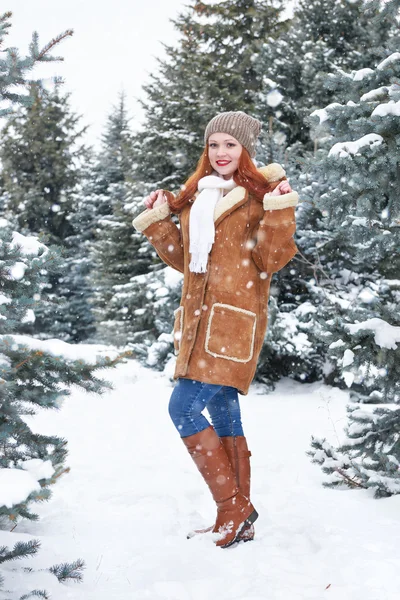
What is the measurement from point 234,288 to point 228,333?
25cm

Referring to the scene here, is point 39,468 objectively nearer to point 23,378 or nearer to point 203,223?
point 23,378

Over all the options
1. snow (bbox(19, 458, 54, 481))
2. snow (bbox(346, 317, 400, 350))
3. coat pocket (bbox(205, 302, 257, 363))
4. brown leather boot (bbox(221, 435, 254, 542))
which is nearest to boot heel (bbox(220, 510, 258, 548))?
brown leather boot (bbox(221, 435, 254, 542))

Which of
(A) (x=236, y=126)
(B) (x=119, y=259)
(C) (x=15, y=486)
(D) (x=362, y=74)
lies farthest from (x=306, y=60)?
(C) (x=15, y=486)

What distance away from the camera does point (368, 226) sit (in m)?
3.28

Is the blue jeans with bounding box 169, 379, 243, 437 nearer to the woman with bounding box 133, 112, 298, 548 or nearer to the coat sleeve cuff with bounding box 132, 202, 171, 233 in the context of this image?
the woman with bounding box 133, 112, 298, 548

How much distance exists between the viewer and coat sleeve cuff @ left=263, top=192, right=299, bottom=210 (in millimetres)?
2707

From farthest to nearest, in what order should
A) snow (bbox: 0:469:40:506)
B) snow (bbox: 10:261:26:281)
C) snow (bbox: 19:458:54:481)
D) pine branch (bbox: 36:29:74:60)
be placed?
pine branch (bbox: 36:29:74:60)
snow (bbox: 10:261:26:281)
snow (bbox: 19:458:54:481)
snow (bbox: 0:469:40:506)

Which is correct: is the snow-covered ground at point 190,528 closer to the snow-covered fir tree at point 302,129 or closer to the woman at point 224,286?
the woman at point 224,286

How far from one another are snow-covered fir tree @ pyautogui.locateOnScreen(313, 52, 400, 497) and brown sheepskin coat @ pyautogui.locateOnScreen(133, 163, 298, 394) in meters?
0.42

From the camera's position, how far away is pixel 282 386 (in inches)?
310

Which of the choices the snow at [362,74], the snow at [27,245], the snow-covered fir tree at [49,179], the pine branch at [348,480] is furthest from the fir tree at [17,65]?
the snow-covered fir tree at [49,179]

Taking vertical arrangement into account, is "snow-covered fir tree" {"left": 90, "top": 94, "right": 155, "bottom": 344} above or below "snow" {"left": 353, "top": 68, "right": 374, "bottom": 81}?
below

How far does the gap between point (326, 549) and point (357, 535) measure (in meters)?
0.25

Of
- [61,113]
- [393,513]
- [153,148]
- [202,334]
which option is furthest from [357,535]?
[61,113]
